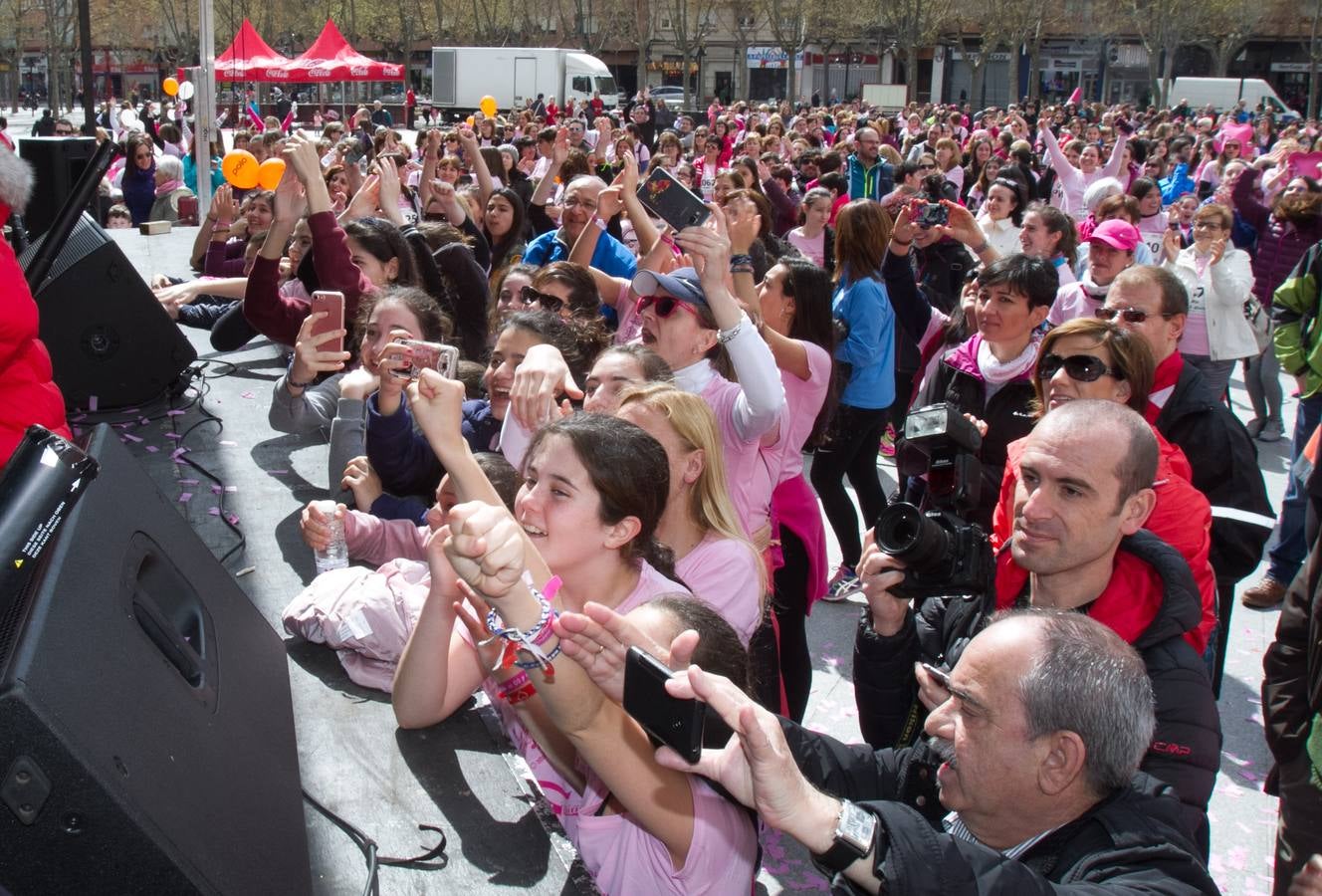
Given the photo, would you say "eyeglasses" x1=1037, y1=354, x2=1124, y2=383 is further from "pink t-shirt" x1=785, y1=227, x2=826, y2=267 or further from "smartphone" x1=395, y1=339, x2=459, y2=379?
"pink t-shirt" x1=785, y1=227, x2=826, y2=267

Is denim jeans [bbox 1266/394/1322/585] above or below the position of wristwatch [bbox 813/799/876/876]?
below

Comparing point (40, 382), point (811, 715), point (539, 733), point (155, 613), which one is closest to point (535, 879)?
point (539, 733)

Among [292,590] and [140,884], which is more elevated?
[140,884]

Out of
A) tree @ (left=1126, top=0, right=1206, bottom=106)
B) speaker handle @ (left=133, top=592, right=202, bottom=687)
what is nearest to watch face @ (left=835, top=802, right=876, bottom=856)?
speaker handle @ (left=133, top=592, right=202, bottom=687)

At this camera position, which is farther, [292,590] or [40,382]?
[40,382]

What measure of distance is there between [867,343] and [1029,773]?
4119 mm

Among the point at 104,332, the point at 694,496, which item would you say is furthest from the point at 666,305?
the point at 104,332

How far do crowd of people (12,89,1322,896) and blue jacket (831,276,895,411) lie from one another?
17 millimetres

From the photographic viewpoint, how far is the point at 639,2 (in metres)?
54.3

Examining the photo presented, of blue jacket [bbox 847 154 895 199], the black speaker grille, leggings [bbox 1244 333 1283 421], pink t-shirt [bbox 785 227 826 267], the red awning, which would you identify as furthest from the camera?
the red awning

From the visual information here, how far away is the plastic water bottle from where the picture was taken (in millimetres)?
3104

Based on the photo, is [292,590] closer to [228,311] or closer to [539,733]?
[539,733]

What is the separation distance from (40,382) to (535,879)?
8.04 feet

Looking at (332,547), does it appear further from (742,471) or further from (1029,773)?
(1029,773)
